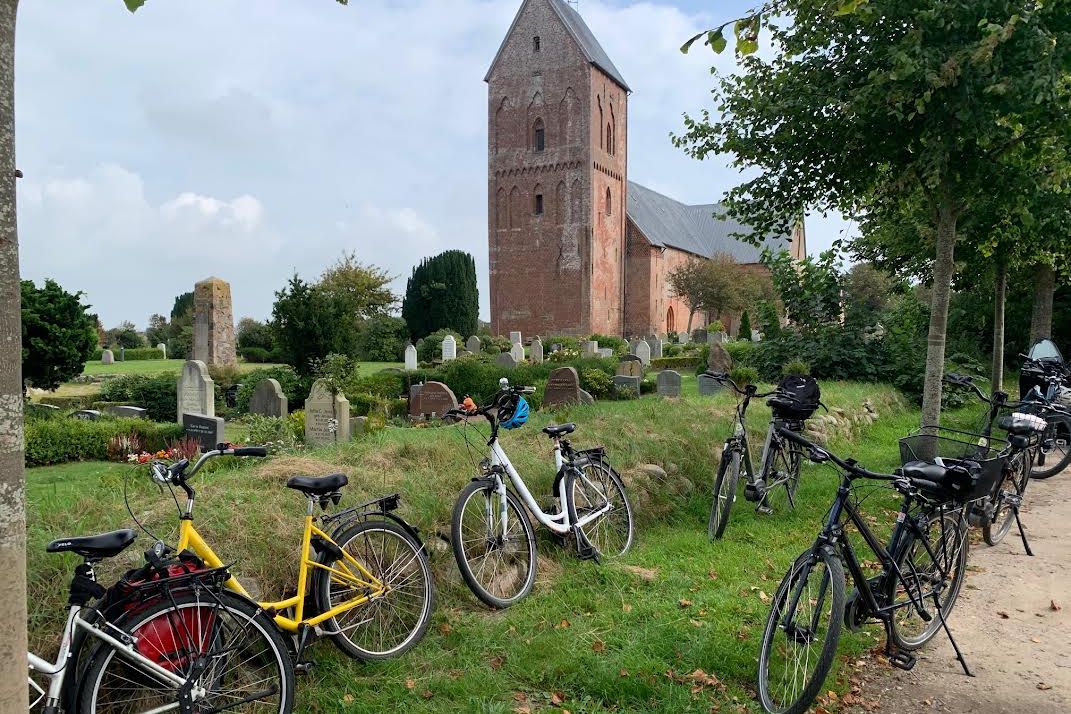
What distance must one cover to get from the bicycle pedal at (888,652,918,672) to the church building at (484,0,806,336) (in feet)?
124

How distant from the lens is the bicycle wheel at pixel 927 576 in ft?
12.8

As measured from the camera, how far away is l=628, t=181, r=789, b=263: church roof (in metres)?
48.8

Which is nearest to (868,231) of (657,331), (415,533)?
(415,533)

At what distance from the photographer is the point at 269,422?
1111cm

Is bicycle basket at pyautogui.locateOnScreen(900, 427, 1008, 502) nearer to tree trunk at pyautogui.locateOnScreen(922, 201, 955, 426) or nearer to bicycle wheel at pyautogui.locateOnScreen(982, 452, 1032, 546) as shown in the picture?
bicycle wheel at pyautogui.locateOnScreen(982, 452, 1032, 546)

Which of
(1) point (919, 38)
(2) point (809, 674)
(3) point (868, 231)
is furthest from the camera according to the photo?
(3) point (868, 231)

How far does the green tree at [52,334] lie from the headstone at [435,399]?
24.6ft

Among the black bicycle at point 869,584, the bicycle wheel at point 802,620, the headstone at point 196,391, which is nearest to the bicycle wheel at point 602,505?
the black bicycle at point 869,584

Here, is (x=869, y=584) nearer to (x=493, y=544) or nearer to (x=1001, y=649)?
(x=1001, y=649)

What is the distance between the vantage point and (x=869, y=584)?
12.3 feet

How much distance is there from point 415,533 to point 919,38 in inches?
226

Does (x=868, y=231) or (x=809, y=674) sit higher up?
(x=868, y=231)

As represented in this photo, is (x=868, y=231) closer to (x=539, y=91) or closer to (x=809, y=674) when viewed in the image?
(x=809, y=674)

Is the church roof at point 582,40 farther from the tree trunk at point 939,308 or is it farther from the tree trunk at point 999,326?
the tree trunk at point 939,308
